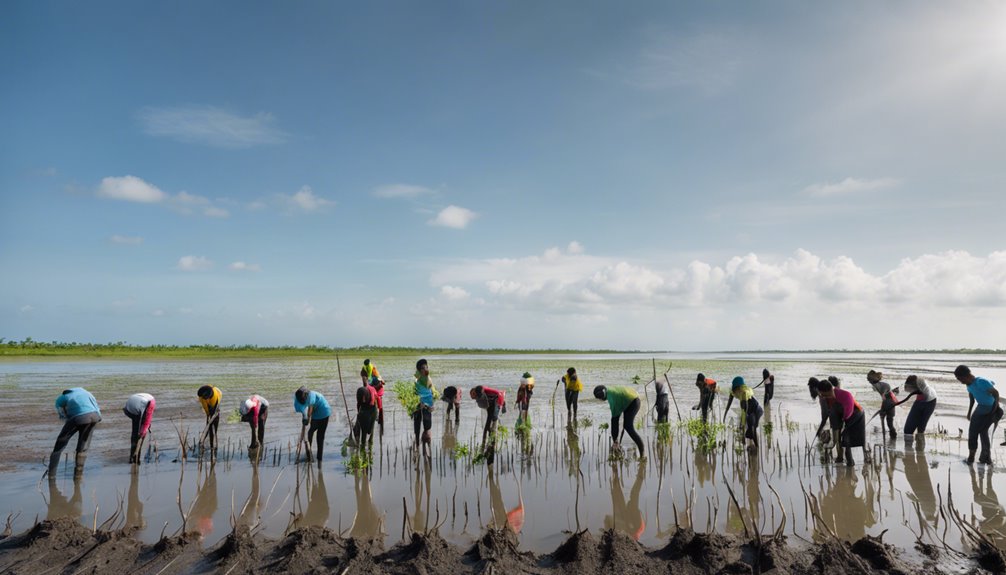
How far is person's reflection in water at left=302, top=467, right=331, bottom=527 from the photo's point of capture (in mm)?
7781

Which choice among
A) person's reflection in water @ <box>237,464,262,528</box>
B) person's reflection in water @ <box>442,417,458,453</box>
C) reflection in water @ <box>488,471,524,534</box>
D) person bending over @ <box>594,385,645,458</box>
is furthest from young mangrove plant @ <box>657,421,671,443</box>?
person's reflection in water @ <box>237,464,262,528</box>

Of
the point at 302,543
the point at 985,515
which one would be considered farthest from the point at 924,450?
the point at 302,543

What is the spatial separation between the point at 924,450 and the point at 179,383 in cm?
2913

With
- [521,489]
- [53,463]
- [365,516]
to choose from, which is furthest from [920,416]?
[53,463]

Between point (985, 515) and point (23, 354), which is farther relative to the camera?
point (23, 354)

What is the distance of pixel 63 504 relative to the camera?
8398 mm

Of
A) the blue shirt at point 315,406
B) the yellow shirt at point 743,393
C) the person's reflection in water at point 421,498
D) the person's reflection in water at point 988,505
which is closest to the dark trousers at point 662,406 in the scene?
the yellow shirt at point 743,393

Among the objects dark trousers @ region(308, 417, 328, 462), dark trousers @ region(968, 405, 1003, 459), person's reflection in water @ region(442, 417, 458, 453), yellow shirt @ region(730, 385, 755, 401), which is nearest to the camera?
dark trousers @ region(968, 405, 1003, 459)

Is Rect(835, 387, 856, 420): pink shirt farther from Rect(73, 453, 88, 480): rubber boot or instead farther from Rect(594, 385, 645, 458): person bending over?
Rect(73, 453, 88, 480): rubber boot

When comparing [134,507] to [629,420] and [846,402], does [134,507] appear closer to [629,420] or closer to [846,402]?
[629,420]

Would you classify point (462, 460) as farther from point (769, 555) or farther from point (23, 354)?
point (23, 354)

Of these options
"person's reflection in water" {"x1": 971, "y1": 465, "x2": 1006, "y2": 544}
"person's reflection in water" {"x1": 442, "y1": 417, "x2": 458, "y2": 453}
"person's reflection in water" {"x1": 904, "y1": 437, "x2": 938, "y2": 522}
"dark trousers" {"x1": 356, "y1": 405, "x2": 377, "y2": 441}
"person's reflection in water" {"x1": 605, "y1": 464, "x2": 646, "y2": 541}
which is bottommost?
"person's reflection in water" {"x1": 971, "y1": 465, "x2": 1006, "y2": 544}

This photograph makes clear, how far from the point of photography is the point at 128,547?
253 inches

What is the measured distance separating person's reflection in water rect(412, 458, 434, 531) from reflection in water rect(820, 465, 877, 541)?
5.25 metres
